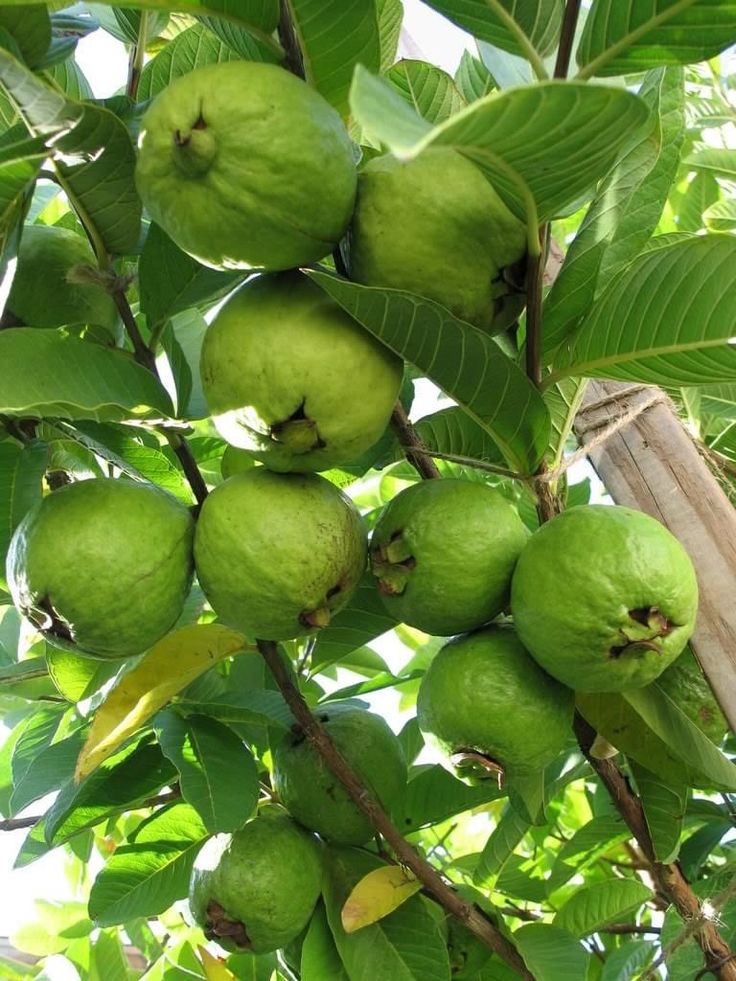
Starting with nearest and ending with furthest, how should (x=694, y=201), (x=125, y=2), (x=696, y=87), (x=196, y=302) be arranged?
(x=125, y=2) < (x=196, y=302) < (x=694, y=201) < (x=696, y=87)

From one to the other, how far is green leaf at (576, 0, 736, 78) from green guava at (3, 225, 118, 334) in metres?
0.66

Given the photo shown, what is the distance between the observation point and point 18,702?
2.27m

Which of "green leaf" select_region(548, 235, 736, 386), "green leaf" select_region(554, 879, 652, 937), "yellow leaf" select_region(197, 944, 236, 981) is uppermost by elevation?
"green leaf" select_region(548, 235, 736, 386)

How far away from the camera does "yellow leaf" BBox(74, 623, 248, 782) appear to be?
1.23 metres

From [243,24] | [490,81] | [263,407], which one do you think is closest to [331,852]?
[263,407]

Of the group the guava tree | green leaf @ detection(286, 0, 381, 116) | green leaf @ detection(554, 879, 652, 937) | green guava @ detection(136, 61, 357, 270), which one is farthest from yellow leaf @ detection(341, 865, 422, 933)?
green leaf @ detection(286, 0, 381, 116)

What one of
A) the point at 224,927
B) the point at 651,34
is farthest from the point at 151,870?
the point at 651,34

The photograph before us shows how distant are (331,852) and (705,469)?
30.0 inches

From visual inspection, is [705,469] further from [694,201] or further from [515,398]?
[694,201]

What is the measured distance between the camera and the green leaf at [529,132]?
61cm

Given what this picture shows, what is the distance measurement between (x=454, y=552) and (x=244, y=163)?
0.49 metres

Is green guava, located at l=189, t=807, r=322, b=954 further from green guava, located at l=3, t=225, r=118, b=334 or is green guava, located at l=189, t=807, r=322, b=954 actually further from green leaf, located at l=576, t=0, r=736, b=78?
green leaf, located at l=576, t=0, r=736, b=78

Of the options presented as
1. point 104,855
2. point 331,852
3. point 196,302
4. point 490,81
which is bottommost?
point 104,855

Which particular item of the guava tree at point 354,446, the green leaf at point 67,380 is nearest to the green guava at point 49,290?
the guava tree at point 354,446
